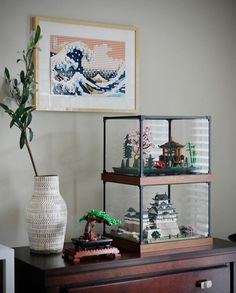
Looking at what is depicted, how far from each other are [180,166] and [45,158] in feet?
2.33

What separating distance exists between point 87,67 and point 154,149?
582 mm

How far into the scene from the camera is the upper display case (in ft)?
10.2

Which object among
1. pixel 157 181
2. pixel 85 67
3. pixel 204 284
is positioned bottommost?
pixel 204 284

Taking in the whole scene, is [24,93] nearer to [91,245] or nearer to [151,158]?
[151,158]

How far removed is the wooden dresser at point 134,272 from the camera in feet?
8.99

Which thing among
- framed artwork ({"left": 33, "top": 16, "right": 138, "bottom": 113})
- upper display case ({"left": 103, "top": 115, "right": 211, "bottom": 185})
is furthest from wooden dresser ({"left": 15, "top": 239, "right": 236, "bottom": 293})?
framed artwork ({"left": 33, "top": 16, "right": 138, "bottom": 113})

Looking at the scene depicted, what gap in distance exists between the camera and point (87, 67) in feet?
11.0

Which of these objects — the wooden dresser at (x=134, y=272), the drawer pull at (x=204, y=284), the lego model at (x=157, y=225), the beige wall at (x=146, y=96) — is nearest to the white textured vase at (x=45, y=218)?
the wooden dresser at (x=134, y=272)

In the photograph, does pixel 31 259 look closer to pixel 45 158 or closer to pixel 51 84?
pixel 45 158

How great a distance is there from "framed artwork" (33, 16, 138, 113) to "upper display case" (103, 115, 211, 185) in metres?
0.17

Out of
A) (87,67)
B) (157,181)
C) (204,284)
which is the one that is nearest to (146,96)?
(87,67)

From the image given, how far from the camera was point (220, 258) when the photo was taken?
124 inches

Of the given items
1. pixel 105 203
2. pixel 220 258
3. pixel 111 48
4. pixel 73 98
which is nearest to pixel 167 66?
pixel 111 48

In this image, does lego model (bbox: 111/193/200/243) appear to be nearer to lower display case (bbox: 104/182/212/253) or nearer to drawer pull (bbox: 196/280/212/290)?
lower display case (bbox: 104/182/212/253)
